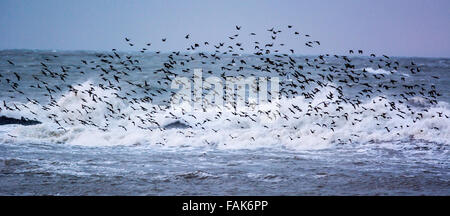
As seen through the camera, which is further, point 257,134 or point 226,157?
point 257,134

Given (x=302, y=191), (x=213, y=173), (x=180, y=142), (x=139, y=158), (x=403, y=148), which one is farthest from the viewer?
(x=180, y=142)

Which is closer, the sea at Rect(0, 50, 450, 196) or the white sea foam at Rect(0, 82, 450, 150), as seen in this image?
the sea at Rect(0, 50, 450, 196)

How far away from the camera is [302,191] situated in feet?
32.4

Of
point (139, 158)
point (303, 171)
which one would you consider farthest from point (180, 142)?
point (303, 171)

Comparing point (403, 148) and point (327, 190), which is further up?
point (403, 148)

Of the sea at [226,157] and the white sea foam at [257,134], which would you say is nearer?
the sea at [226,157]

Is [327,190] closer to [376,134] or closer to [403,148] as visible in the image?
[403,148]

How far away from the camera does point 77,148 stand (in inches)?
607

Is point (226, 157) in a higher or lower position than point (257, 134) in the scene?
lower
